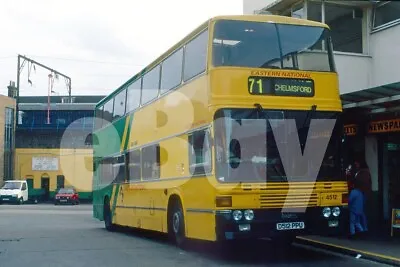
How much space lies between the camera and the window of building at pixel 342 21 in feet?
62.1

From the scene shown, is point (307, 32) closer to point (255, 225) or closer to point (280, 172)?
point (280, 172)

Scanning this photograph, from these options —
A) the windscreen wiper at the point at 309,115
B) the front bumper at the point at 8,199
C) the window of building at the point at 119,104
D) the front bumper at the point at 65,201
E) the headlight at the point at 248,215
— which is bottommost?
the front bumper at the point at 65,201

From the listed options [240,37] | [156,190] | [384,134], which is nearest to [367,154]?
[384,134]

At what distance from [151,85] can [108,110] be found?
5.47 meters

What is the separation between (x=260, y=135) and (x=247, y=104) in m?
0.63

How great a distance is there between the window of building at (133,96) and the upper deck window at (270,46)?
224 inches

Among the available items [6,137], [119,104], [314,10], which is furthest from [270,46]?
[6,137]

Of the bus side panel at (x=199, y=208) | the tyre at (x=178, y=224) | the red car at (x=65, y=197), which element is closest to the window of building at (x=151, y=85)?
the tyre at (x=178, y=224)

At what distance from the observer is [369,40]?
61.1ft

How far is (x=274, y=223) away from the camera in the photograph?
10984 millimetres

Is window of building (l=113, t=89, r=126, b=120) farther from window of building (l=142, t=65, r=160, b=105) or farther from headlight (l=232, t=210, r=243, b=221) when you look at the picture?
headlight (l=232, t=210, r=243, b=221)

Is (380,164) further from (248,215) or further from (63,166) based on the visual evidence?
(63,166)

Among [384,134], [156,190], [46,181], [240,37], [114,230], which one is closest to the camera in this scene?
[240,37]

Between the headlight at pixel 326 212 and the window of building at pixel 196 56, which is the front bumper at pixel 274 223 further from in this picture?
the window of building at pixel 196 56
